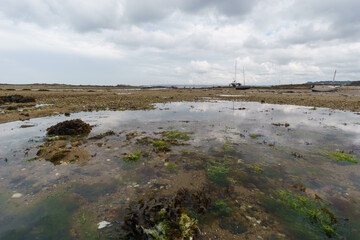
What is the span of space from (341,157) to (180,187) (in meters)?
8.04

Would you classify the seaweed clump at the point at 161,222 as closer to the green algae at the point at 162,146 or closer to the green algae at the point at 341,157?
the green algae at the point at 162,146

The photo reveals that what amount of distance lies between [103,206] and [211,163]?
4.57 metres

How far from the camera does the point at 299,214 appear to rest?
15.4 ft

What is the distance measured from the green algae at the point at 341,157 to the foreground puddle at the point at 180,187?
0.08 meters

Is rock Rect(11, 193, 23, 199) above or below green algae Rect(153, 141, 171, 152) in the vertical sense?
below

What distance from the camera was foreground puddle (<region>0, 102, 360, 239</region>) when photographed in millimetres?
4074

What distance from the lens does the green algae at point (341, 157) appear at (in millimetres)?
7686

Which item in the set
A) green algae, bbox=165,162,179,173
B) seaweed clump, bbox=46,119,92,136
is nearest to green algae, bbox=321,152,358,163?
green algae, bbox=165,162,179,173

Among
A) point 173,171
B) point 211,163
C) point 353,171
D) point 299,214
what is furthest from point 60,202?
point 353,171

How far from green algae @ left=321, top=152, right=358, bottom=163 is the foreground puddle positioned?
0.26 ft

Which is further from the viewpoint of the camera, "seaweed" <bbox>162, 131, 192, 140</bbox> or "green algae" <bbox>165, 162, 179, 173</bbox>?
"seaweed" <bbox>162, 131, 192, 140</bbox>

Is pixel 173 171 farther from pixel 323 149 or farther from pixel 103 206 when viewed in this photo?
pixel 323 149

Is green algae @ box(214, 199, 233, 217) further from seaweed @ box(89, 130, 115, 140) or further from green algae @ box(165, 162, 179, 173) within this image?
seaweed @ box(89, 130, 115, 140)

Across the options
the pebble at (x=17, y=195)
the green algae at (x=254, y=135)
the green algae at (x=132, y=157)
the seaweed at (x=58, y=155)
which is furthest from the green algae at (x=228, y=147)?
the pebble at (x=17, y=195)
